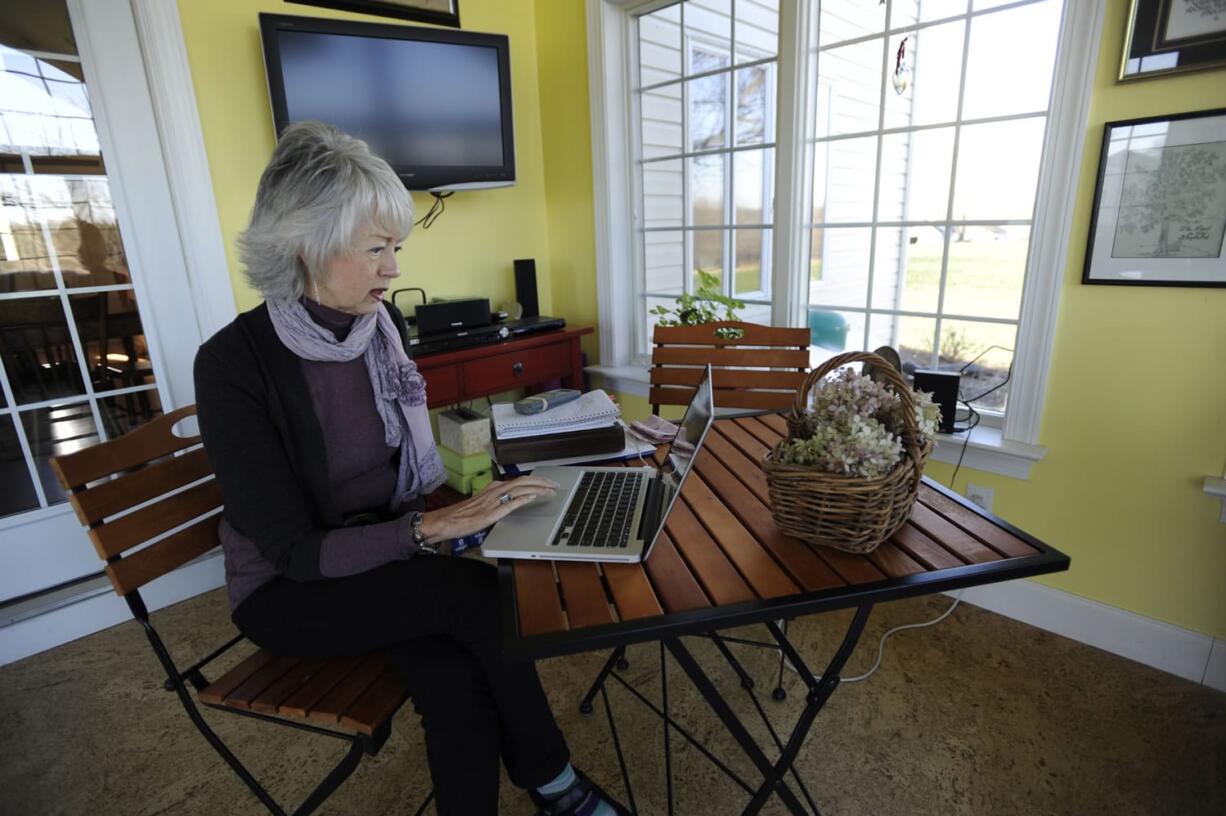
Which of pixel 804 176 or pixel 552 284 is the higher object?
pixel 804 176

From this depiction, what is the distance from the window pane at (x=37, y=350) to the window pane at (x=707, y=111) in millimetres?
2546

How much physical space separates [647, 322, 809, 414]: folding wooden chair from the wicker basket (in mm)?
960

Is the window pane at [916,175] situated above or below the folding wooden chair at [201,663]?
above

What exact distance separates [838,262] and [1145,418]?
1124 millimetres

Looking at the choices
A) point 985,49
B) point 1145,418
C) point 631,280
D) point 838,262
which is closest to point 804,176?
point 838,262

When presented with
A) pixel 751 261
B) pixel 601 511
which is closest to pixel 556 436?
pixel 601 511

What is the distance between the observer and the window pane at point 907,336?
7.22ft

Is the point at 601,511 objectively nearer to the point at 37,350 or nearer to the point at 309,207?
the point at 309,207

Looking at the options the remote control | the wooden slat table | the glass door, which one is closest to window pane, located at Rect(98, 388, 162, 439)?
the glass door

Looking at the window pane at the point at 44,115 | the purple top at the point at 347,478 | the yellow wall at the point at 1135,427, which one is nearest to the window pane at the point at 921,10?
the yellow wall at the point at 1135,427

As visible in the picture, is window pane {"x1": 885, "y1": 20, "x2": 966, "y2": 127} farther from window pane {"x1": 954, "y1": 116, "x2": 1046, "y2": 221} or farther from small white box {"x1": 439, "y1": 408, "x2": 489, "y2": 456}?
small white box {"x1": 439, "y1": 408, "x2": 489, "y2": 456}

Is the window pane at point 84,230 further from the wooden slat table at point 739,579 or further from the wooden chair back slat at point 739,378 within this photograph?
the wooden slat table at point 739,579

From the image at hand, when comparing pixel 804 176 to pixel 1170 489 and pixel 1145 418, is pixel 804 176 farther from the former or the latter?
pixel 1170 489

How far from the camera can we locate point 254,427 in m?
1.14
